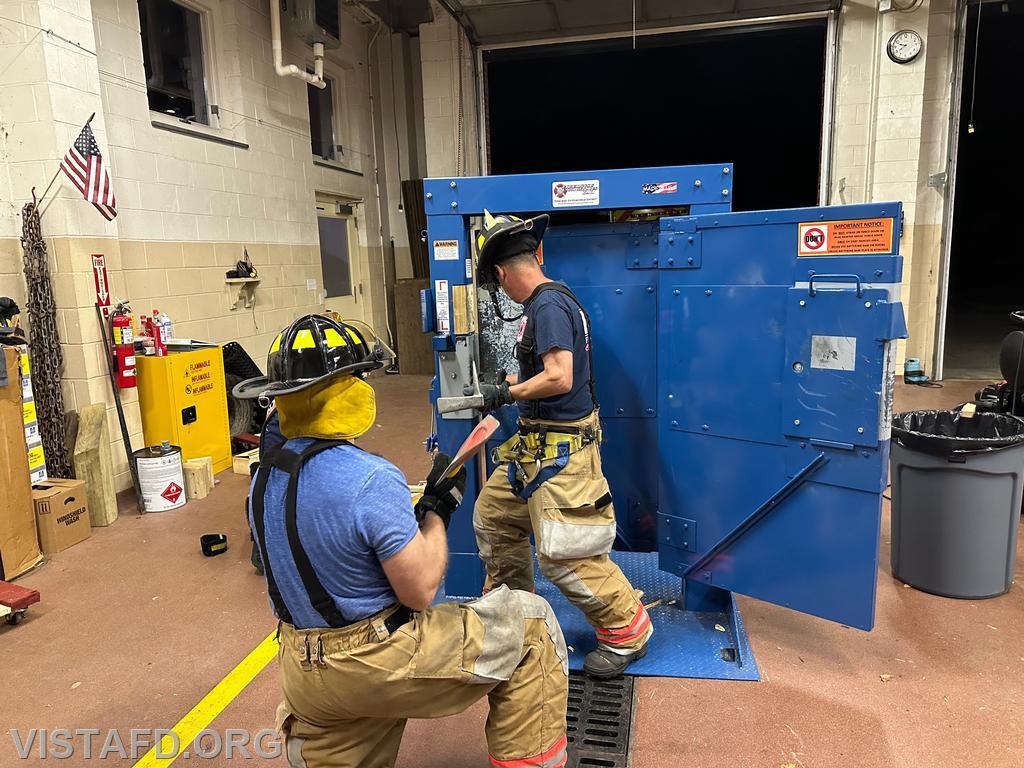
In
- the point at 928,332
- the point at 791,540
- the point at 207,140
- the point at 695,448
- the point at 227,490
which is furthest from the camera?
the point at 928,332

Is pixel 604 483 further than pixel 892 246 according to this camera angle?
Yes

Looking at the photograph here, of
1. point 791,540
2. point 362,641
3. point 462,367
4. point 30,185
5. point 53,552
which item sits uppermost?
point 30,185

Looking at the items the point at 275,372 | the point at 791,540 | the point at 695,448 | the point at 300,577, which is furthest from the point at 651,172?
→ the point at 300,577

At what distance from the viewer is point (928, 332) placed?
333 inches

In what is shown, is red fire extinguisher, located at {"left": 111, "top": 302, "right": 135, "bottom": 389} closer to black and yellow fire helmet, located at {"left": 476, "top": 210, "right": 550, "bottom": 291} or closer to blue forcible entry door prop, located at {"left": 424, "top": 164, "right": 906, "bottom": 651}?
blue forcible entry door prop, located at {"left": 424, "top": 164, "right": 906, "bottom": 651}

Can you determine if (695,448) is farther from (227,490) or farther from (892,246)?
(227,490)

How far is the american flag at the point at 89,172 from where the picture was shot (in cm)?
464

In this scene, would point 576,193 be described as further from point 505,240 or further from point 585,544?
point 585,544

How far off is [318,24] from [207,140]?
2250 millimetres

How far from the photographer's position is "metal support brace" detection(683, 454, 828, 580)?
2.63 meters

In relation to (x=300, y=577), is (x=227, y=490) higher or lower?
lower

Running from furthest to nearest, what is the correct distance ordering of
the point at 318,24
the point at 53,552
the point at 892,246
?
the point at 318,24
the point at 53,552
the point at 892,246

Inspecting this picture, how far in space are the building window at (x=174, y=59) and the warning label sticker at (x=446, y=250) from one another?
14.3 feet

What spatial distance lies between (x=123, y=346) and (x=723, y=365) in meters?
4.28
